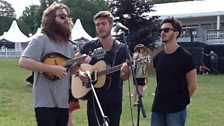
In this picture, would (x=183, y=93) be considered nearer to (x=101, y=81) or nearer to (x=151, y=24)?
(x=101, y=81)

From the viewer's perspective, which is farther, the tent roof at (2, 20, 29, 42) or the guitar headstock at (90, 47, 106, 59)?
the tent roof at (2, 20, 29, 42)

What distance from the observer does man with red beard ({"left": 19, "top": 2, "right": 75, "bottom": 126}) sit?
491 centimetres

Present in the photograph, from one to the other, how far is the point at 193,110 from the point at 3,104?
17.0 ft

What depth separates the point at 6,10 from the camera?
117125 millimetres

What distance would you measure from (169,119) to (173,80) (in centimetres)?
44

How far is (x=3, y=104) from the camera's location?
13.8m

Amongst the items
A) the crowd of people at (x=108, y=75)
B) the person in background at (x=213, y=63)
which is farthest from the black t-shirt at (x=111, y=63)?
the person in background at (x=213, y=63)

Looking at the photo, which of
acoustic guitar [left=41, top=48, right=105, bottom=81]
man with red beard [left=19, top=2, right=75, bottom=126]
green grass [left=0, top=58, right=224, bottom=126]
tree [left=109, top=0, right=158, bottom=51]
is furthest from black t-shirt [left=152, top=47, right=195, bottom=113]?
tree [left=109, top=0, right=158, bottom=51]

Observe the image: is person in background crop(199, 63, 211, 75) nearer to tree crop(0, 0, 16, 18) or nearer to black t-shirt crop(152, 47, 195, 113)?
black t-shirt crop(152, 47, 195, 113)

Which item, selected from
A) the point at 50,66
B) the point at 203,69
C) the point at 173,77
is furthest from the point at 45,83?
the point at 203,69

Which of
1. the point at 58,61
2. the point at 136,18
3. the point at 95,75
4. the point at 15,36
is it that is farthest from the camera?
the point at 15,36

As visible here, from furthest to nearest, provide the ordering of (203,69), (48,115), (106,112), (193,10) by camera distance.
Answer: (193,10) → (203,69) → (106,112) → (48,115)

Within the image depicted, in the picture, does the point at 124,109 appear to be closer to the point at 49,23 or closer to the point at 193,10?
the point at 49,23

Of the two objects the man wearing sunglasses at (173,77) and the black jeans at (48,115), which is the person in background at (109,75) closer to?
the man wearing sunglasses at (173,77)
